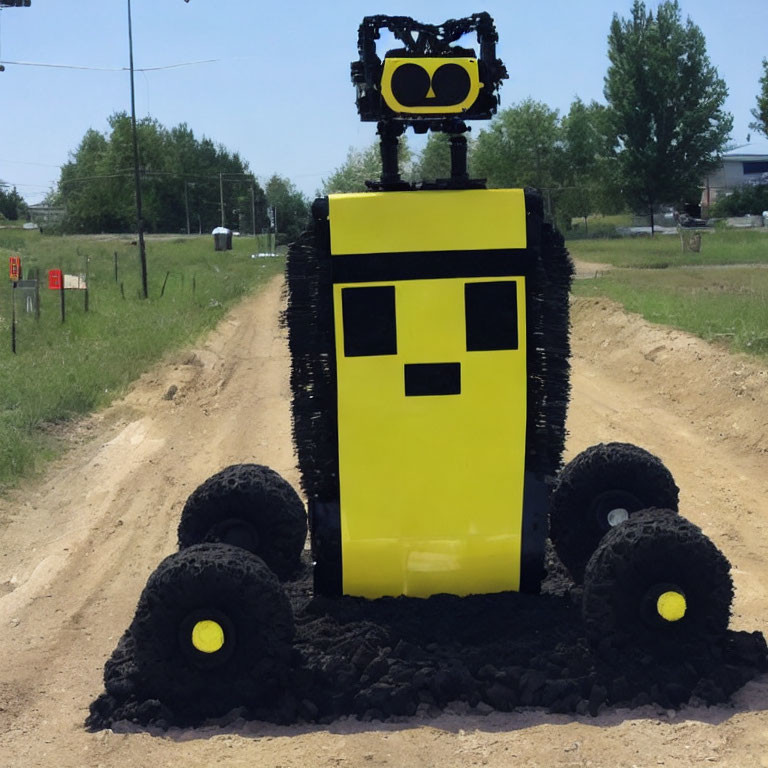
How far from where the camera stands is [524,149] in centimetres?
7594

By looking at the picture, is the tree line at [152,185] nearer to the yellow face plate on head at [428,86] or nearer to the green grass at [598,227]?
the green grass at [598,227]

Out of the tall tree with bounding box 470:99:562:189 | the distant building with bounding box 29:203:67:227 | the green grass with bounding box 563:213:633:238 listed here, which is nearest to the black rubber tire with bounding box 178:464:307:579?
the green grass with bounding box 563:213:633:238

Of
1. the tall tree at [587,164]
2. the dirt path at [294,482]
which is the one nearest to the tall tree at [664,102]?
the tall tree at [587,164]

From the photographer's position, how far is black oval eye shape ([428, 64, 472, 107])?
469 cm

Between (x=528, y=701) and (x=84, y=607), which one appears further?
(x=84, y=607)

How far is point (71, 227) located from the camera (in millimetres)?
100250

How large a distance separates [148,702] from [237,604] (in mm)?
498

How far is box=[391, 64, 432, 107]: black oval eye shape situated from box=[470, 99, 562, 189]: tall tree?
233 feet

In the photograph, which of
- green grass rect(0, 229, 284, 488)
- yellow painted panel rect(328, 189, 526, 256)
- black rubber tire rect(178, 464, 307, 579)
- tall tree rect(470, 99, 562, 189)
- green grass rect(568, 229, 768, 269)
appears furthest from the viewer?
tall tree rect(470, 99, 562, 189)

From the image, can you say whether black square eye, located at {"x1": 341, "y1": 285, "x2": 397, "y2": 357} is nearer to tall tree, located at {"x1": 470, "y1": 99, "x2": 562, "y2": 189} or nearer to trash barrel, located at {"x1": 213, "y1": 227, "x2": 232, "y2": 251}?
trash barrel, located at {"x1": 213, "y1": 227, "x2": 232, "y2": 251}

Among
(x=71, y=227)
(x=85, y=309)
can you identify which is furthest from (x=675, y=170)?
(x=71, y=227)

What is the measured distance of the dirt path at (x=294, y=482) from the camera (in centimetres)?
396

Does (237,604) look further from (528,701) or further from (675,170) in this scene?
(675,170)

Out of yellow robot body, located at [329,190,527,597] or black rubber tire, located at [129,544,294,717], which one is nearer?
black rubber tire, located at [129,544,294,717]
